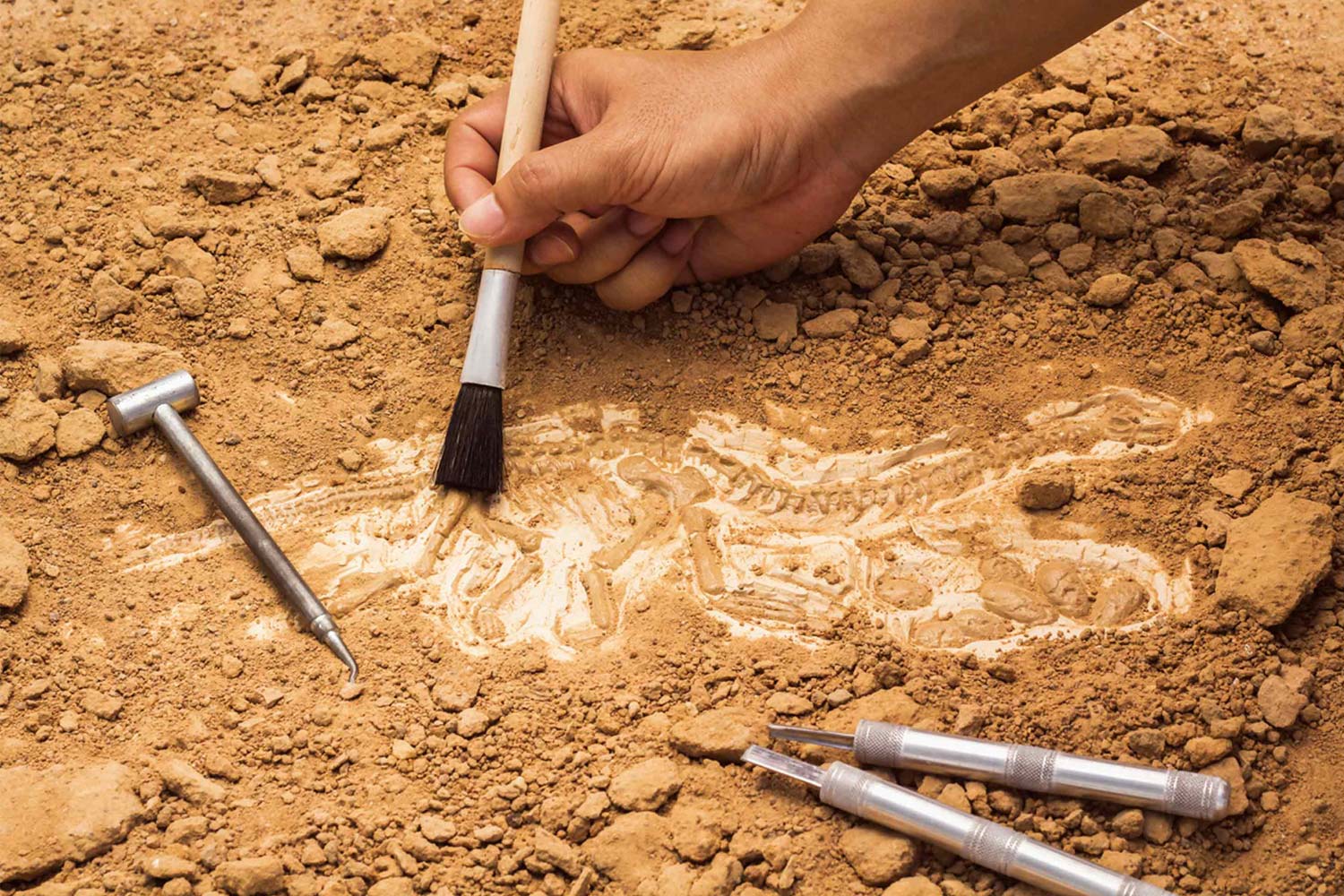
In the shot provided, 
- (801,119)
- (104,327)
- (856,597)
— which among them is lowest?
(856,597)

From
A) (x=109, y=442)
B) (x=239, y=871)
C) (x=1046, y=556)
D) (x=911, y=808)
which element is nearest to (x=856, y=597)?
(x=1046, y=556)

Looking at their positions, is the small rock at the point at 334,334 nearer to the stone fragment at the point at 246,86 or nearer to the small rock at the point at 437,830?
the stone fragment at the point at 246,86

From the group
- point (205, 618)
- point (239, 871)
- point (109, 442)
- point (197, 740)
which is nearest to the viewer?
point (239, 871)

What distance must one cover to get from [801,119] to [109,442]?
4.46ft

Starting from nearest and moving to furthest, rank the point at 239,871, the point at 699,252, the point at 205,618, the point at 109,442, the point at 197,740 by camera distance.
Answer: the point at 239,871 < the point at 197,740 < the point at 205,618 < the point at 109,442 < the point at 699,252

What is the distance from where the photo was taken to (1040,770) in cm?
198

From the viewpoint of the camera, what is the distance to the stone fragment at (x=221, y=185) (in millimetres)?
2852

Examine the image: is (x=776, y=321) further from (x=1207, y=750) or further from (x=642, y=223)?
(x=1207, y=750)

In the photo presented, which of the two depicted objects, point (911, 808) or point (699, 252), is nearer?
point (911, 808)

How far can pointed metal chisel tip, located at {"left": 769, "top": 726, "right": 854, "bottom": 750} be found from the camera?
2041 mm

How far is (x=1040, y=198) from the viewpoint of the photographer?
2.79 m

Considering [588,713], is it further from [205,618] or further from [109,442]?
[109,442]

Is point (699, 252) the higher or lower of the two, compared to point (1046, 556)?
higher

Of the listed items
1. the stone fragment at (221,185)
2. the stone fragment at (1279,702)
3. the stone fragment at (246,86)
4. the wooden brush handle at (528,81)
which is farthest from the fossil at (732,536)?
the stone fragment at (246,86)
